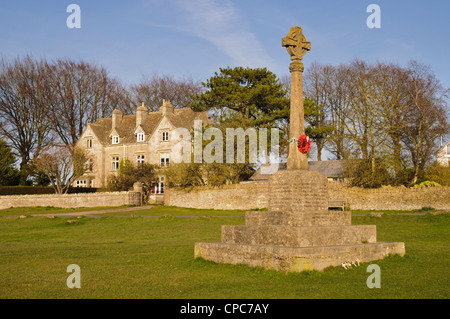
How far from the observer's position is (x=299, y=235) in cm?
989

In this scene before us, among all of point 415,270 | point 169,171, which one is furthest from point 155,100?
point 415,270

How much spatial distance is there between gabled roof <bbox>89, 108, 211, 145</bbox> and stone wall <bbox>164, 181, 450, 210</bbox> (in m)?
12.0

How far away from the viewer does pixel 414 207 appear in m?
31.5

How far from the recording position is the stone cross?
11656mm

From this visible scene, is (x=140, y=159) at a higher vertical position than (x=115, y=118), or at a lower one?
lower

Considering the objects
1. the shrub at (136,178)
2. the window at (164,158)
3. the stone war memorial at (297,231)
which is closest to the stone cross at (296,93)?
the stone war memorial at (297,231)

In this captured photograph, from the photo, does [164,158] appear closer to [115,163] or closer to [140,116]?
[140,116]

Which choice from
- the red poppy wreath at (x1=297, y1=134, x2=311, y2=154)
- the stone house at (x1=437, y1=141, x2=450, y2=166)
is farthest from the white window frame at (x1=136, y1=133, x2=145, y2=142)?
the red poppy wreath at (x1=297, y1=134, x2=311, y2=154)

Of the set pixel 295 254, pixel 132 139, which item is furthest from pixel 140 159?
pixel 295 254

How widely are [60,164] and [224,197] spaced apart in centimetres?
1962

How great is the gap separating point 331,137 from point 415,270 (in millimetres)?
37295

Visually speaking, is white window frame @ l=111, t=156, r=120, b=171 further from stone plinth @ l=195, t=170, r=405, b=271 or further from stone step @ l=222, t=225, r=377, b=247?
stone step @ l=222, t=225, r=377, b=247

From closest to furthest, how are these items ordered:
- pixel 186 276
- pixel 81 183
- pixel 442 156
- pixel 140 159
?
pixel 186 276, pixel 442 156, pixel 140 159, pixel 81 183
